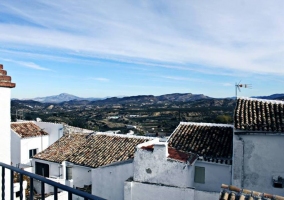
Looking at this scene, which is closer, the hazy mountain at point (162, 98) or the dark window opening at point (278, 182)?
the dark window opening at point (278, 182)

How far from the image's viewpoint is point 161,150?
1116cm

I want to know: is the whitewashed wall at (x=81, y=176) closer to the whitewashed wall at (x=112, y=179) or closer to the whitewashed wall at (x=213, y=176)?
the whitewashed wall at (x=112, y=179)

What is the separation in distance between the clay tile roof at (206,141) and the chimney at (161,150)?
6.04ft

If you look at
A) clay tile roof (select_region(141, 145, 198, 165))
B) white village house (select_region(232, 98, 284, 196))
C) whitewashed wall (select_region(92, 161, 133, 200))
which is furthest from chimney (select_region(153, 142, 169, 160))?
white village house (select_region(232, 98, 284, 196))

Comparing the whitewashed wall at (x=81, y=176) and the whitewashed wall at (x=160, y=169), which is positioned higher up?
the whitewashed wall at (x=160, y=169)

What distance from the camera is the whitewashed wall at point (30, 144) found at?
22.1 meters

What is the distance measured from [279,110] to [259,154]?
7.79ft

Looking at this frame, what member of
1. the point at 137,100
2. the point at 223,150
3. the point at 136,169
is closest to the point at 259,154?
the point at 223,150

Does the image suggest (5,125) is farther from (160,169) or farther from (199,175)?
(199,175)

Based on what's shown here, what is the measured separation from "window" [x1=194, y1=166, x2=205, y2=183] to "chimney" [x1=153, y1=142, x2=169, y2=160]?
1864 millimetres

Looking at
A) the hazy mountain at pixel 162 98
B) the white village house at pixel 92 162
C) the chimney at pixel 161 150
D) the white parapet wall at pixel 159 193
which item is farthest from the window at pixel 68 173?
the hazy mountain at pixel 162 98

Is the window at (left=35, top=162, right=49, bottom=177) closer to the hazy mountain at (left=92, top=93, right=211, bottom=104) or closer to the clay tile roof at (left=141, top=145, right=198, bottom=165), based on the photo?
the clay tile roof at (left=141, top=145, right=198, bottom=165)

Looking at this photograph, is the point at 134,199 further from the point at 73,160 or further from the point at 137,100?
the point at 137,100

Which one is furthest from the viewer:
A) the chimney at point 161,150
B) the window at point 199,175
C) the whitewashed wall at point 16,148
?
the whitewashed wall at point 16,148
